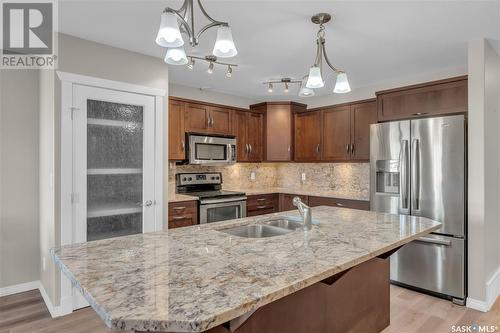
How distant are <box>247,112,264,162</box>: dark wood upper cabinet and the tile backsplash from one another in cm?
34

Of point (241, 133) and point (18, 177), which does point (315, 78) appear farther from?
point (18, 177)

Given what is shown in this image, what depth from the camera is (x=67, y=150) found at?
273 centimetres

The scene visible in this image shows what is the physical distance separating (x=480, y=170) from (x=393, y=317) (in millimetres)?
1565

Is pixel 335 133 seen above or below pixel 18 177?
above

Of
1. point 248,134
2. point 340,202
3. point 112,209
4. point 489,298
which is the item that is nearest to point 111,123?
point 112,209

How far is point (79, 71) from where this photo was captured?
2.77 m

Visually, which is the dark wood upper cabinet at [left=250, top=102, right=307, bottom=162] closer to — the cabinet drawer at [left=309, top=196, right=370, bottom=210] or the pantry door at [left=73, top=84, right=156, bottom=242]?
the cabinet drawer at [left=309, top=196, right=370, bottom=210]

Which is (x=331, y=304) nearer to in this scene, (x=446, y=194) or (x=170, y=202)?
(x=446, y=194)

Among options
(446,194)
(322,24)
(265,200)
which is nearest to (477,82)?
(446,194)

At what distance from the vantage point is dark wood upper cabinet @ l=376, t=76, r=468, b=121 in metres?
3.18

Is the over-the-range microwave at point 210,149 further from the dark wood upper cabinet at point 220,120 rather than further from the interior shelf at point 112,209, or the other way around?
the interior shelf at point 112,209

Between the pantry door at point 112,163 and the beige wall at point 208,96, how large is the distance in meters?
→ 1.16

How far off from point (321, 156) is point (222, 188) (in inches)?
64.5

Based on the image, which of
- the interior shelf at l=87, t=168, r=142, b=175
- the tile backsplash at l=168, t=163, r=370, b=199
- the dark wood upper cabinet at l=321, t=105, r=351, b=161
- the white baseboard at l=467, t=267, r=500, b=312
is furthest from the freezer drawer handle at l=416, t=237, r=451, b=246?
the interior shelf at l=87, t=168, r=142, b=175
